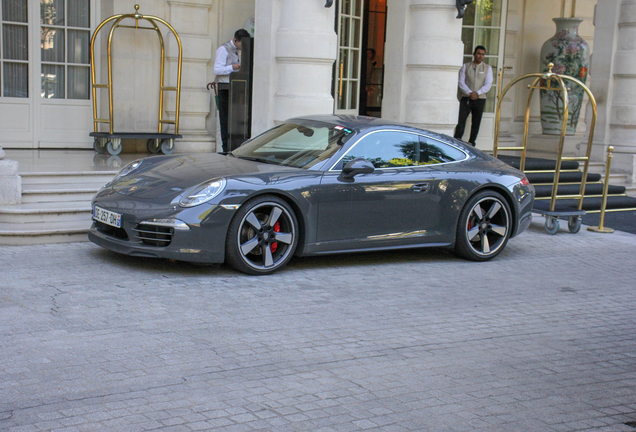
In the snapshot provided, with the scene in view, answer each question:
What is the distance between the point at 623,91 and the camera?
13.7 m

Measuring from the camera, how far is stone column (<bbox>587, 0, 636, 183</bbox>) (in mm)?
13547

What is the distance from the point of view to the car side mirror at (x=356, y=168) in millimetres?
7062

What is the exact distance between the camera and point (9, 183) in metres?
7.97

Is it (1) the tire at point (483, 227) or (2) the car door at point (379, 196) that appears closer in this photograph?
(2) the car door at point (379, 196)

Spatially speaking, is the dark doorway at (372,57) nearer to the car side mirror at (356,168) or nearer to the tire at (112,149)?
the tire at (112,149)

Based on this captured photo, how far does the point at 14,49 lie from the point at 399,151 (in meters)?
7.37

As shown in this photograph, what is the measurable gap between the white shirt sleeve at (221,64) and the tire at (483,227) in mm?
5406

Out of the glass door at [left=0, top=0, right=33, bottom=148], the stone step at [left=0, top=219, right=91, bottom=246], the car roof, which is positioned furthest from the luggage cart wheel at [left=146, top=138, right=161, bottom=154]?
the car roof

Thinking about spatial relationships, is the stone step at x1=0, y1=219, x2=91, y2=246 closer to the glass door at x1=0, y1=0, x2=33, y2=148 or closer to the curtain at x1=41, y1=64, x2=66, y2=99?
the glass door at x1=0, y1=0, x2=33, y2=148

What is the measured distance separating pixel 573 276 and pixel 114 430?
17.6 feet

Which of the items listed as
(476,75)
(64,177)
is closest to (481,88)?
(476,75)

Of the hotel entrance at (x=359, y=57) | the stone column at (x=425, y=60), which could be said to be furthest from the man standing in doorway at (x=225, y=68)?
the stone column at (x=425, y=60)

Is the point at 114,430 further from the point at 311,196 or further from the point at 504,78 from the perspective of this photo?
the point at 504,78

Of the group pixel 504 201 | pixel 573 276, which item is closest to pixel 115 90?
pixel 504 201
